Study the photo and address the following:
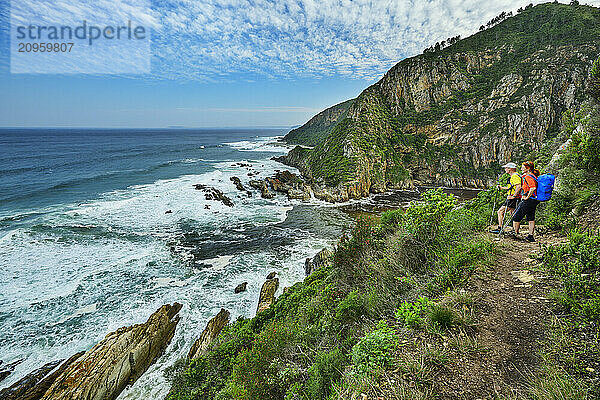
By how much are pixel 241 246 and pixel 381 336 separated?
18.2m

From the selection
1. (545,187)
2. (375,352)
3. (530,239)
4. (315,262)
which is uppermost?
(545,187)

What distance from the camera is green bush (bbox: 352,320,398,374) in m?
3.24

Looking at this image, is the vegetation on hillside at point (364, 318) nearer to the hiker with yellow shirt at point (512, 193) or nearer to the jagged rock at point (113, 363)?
the hiker with yellow shirt at point (512, 193)

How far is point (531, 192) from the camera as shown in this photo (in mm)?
6090

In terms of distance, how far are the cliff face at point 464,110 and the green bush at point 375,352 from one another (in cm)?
3100

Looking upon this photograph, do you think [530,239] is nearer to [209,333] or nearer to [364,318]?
[364,318]

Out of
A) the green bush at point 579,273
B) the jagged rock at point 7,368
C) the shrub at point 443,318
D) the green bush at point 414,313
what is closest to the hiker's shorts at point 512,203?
the green bush at point 579,273

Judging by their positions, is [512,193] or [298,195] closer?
[512,193]

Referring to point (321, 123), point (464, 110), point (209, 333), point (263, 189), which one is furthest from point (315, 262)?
point (321, 123)

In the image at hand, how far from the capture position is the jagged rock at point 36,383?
8250mm

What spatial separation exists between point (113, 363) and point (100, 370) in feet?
1.35

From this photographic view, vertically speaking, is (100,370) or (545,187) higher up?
(545,187)

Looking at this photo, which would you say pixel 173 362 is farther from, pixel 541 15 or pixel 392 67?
pixel 541 15

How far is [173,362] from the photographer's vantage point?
10273mm
